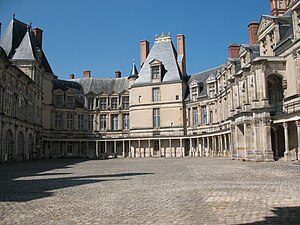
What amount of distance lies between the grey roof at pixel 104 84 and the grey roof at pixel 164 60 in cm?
425

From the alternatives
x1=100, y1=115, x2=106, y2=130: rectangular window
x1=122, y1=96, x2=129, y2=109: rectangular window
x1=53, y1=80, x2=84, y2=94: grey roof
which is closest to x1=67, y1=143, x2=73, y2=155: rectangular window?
x1=100, y1=115, x2=106, y2=130: rectangular window

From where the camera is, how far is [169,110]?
131 ft

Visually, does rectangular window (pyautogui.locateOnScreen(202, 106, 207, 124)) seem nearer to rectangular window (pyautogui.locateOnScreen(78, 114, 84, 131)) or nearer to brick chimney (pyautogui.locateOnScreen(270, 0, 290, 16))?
brick chimney (pyautogui.locateOnScreen(270, 0, 290, 16))

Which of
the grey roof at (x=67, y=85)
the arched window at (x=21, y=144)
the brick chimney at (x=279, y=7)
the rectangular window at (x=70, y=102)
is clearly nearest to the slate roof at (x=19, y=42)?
the grey roof at (x=67, y=85)

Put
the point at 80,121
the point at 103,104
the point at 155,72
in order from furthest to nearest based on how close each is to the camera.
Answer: the point at 103,104, the point at 80,121, the point at 155,72

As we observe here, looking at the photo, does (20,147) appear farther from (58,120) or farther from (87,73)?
(87,73)

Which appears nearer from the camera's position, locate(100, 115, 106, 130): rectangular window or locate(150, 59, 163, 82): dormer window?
locate(150, 59, 163, 82): dormer window

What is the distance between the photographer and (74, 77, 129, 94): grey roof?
45.2 metres

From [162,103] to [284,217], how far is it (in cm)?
3524

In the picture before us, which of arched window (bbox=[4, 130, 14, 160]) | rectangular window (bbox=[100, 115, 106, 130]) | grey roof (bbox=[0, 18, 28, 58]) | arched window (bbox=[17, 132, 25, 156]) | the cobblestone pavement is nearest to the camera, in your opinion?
the cobblestone pavement

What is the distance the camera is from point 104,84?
4619 cm

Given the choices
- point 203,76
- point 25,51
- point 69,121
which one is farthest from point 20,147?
point 203,76

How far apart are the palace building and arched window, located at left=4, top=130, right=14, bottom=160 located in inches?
3.4

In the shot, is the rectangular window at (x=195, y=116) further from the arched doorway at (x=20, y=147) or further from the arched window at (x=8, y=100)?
the arched window at (x=8, y=100)
